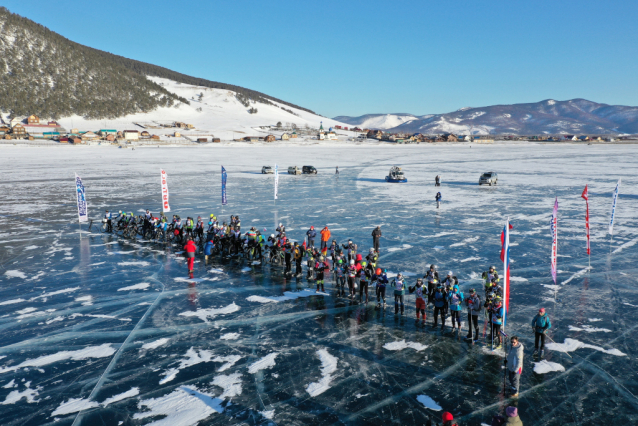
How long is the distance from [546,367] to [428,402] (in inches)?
120

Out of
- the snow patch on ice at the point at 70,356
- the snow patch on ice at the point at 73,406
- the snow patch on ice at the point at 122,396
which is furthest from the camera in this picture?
the snow patch on ice at the point at 70,356

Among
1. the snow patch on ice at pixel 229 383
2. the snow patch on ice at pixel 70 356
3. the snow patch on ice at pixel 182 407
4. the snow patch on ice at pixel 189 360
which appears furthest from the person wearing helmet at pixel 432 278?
the snow patch on ice at pixel 70 356

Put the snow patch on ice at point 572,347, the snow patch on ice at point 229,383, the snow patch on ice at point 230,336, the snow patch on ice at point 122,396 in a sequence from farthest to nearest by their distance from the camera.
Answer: the snow patch on ice at point 230,336, the snow patch on ice at point 572,347, the snow patch on ice at point 229,383, the snow patch on ice at point 122,396

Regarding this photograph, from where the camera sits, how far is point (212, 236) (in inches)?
657

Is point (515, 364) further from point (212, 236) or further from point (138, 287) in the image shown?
point (212, 236)

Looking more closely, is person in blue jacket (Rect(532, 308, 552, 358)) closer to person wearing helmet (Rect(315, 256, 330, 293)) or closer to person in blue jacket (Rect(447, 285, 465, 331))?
person in blue jacket (Rect(447, 285, 465, 331))

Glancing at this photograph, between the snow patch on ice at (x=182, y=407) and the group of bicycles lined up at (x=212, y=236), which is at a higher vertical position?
the group of bicycles lined up at (x=212, y=236)

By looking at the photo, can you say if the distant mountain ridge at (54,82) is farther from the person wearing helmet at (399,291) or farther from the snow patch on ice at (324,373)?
the snow patch on ice at (324,373)

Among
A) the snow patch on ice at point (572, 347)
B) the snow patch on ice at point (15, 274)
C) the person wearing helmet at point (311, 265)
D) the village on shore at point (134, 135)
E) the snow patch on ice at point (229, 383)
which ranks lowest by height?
the snow patch on ice at point (229, 383)

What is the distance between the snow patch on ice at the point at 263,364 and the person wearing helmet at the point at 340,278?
13.5ft

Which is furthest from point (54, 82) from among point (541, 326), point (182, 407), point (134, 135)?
point (541, 326)

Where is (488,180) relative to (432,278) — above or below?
above

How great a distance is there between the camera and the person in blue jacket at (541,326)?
8719mm

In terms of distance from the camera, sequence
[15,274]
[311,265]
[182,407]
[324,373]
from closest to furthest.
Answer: [182,407], [324,373], [311,265], [15,274]
